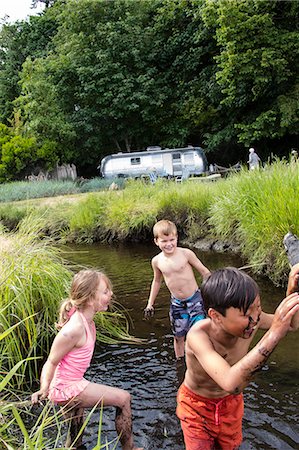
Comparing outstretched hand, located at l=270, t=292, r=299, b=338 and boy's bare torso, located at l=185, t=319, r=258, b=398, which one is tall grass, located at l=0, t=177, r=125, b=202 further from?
outstretched hand, located at l=270, t=292, r=299, b=338

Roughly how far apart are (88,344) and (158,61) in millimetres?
28074

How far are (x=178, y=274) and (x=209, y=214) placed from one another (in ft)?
17.6

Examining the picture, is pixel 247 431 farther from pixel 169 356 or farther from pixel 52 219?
pixel 52 219

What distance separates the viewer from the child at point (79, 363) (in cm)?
278

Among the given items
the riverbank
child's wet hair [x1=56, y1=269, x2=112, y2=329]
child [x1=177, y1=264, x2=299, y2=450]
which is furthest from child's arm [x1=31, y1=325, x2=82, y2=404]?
the riverbank

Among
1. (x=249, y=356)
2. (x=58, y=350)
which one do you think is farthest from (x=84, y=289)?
(x=249, y=356)

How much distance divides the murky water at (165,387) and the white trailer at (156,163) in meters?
19.0

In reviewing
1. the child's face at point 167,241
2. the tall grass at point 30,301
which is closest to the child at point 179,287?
the child's face at point 167,241

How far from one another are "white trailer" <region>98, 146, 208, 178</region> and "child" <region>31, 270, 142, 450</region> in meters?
22.2

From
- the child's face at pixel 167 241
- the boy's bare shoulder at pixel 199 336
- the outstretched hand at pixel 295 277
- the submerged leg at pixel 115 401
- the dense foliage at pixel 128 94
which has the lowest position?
the submerged leg at pixel 115 401

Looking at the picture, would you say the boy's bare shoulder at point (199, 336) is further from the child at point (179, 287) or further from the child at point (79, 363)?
the child at point (179, 287)

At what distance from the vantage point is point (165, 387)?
4.02m

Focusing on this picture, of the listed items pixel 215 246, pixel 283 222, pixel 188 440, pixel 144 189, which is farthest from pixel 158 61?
pixel 188 440

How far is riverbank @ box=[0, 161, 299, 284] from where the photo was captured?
651 cm
